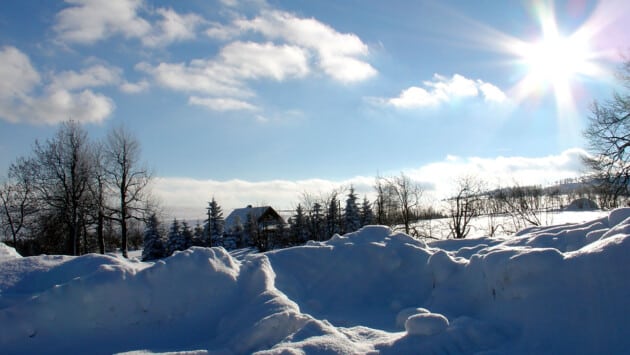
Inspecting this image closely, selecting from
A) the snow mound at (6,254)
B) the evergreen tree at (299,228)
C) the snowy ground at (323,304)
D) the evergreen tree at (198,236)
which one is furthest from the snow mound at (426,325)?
the evergreen tree at (198,236)

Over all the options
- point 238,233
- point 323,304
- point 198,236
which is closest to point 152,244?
point 198,236

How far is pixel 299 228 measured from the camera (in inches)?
1569

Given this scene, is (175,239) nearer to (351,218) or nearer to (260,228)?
(260,228)

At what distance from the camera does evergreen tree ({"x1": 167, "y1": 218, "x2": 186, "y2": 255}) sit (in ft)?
125

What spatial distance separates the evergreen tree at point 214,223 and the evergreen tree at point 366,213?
15.4m

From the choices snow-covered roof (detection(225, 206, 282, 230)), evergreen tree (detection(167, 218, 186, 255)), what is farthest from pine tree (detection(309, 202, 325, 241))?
evergreen tree (detection(167, 218, 186, 255))

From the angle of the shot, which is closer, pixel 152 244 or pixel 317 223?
pixel 152 244

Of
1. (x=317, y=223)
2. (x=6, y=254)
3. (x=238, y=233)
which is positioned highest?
(x=6, y=254)

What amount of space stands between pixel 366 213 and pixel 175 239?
62.9 feet

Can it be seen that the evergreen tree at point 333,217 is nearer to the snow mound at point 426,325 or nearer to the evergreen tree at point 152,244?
the evergreen tree at point 152,244

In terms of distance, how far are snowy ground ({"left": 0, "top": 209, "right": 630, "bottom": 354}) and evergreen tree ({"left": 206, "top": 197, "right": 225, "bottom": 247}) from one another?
36.5 metres

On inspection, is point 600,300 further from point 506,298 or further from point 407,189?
point 407,189

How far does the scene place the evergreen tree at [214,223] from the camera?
41281 mm

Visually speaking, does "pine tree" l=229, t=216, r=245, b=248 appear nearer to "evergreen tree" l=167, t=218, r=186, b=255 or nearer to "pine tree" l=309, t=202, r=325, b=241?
"evergreen tree" l=167, t=218, r=186, b=255
